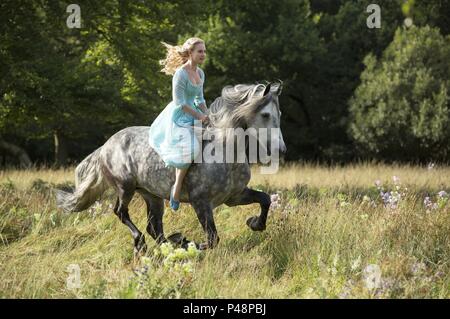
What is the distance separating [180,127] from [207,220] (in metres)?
0.95

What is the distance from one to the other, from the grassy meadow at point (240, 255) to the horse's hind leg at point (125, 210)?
0.15m

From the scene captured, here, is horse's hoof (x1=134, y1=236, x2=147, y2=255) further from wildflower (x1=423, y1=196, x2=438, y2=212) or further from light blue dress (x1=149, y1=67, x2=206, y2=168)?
wildflower (x1=423, y1=196, x2=438, y2=212)

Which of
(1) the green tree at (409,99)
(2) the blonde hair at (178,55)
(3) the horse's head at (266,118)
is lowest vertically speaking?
(1) the green tree at (409,99)

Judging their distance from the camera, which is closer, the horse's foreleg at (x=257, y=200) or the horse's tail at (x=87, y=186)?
the horse's foreleg at (x=257, y=200)

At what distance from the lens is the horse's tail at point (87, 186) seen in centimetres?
750

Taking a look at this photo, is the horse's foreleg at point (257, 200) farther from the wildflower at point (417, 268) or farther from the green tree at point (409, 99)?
the green tree at point (409, 99)

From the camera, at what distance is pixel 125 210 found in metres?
7.25

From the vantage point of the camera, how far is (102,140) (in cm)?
2927

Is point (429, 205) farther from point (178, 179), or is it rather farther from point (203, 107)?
point (178, 179)

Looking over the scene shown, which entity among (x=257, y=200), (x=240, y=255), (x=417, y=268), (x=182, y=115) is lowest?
(x=240, y=255)

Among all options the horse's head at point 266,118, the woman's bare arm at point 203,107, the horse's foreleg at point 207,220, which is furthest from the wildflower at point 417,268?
the woman's bare arm at point 203,107

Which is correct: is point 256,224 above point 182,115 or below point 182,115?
below

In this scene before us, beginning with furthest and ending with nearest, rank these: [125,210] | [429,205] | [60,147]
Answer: [60,147]
[429,205]
[125,210]

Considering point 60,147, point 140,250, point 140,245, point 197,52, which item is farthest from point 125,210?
point 60,147
